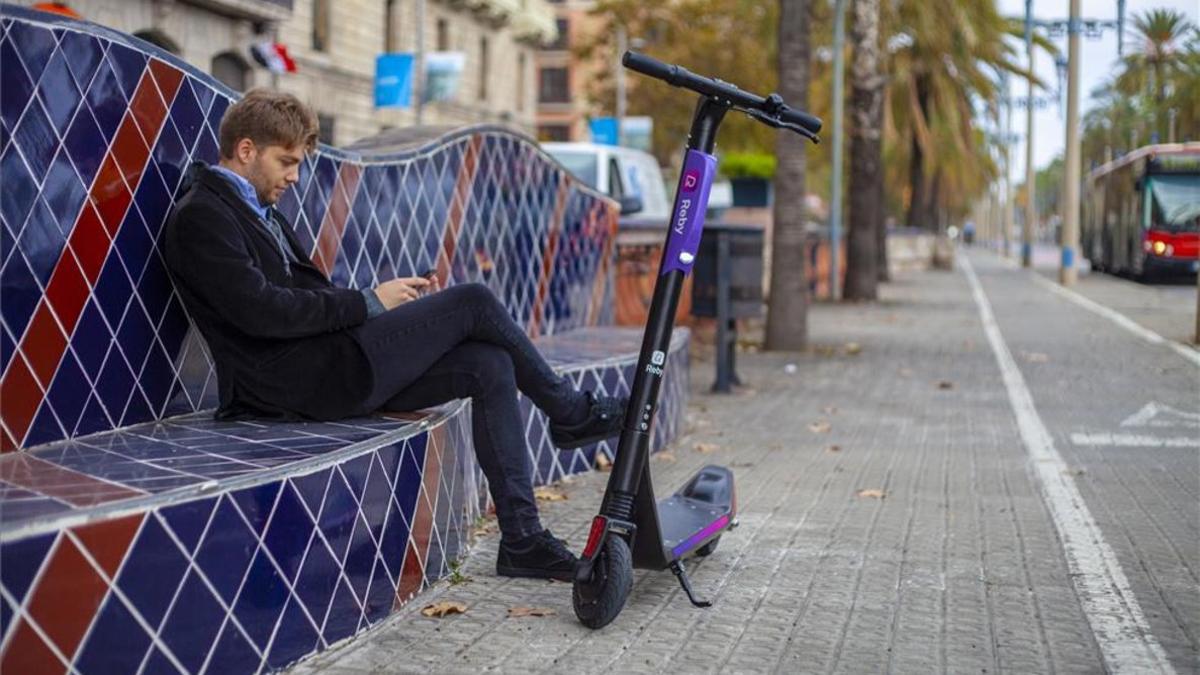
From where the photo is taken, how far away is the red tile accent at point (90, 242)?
499 cm

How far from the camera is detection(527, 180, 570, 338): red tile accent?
10.3 m

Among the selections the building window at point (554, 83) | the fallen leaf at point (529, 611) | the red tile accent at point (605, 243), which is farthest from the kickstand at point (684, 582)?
the building window at point (554, 83)

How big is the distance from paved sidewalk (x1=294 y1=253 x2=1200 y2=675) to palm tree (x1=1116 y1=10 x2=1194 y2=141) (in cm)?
4000

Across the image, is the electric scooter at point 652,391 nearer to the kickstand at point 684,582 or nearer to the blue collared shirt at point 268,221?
the kickstand at point 684,582

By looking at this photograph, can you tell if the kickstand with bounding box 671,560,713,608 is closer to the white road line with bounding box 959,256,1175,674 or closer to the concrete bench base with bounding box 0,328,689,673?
the concrete bench base with bounding box 0,328,689,673

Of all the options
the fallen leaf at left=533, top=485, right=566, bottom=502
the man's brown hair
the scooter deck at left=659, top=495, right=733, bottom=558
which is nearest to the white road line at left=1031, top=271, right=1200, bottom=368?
the fallen leaf at left=533, top=485, right=566, bottom=502

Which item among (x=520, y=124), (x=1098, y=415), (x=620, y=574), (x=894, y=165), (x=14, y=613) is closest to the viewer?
(x=14, y=613)

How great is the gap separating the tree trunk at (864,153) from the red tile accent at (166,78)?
71.0ft

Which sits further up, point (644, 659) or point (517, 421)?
point (517, 421)

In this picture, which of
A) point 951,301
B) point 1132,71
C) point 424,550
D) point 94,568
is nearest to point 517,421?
point 424,550

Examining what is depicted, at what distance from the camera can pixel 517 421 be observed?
5672 mm

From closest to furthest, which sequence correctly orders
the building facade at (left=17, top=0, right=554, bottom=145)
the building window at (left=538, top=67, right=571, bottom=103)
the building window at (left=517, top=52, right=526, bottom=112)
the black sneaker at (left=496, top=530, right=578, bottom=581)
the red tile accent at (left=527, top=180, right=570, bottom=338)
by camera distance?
the black sneaker at (left=496, top=530, right=578, bottom=581)
the red tile accent at (left=527, top=180, right=570, bottom=338)
the building facade at (left=17, top=0, right=554, bottom=145)
the building window at (left=517, top=52, right=526, bottom=112)
the building window at (left=538, top=67, right=571, bottom=103)

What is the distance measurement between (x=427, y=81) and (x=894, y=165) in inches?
1447

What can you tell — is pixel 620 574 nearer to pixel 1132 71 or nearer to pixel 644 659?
pixel 644 659
